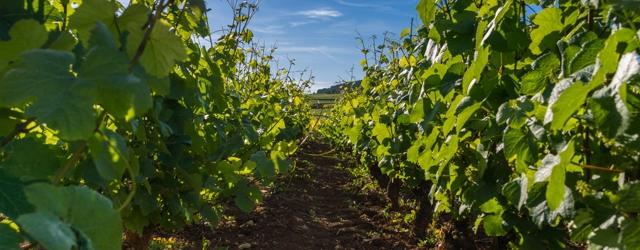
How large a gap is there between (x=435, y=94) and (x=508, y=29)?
70 centimetres

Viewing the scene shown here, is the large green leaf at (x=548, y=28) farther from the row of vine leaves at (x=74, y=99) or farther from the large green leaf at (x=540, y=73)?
the row of vine leaves at (x=74, y=99)

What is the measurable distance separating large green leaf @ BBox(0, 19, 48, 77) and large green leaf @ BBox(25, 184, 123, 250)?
369 mm

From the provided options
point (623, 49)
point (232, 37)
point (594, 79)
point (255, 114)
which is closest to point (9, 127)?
point (594, 79)

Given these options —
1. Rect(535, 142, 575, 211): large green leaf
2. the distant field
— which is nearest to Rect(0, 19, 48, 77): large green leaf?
Rect(535, 142, 575, 211): large green leaf

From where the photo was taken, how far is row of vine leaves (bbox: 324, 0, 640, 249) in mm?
1177

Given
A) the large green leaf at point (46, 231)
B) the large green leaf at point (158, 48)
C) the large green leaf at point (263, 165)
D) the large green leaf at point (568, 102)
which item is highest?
the large green leaf at point (158, 48)

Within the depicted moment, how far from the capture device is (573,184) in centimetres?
162

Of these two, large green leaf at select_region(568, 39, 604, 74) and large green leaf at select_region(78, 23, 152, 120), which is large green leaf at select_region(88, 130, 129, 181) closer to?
large green leaf at select_region(78, 23, 152, 120)

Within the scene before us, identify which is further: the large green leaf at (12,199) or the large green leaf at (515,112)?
A: the large green leaf at (515,112)

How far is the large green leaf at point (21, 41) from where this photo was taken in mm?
837

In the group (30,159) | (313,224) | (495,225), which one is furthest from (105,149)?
(313,224)

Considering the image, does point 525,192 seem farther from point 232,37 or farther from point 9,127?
point 232,37

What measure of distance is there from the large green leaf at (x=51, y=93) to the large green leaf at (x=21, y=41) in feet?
0.61

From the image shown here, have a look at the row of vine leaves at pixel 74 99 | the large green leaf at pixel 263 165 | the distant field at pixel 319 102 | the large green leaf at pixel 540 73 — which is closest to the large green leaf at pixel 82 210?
the row of vine leaves at pixel 74 99
